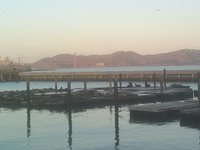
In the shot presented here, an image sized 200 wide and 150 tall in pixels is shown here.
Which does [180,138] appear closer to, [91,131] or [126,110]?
[91,131]

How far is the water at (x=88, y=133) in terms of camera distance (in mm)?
24469

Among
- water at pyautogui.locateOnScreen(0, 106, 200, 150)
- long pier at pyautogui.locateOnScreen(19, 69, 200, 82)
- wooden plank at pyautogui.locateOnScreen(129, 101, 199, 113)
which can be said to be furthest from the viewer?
long pier at pyautogui.locateOnScreen(19, 69, 200, 82)

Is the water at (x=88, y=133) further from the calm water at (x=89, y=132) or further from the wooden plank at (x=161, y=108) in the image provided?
the wooden plank at (x=161, y=108)

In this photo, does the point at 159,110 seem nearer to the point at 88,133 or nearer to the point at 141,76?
the point at 88,133

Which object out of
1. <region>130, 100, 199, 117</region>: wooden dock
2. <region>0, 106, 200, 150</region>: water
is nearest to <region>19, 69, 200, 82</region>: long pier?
<region>0, 106, 200, 150</region>: water

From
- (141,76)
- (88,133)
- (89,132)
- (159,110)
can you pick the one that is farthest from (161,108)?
(141,76)

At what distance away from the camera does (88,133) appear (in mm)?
28547

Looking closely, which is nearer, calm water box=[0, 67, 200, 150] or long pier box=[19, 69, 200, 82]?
calm water box=[0, 67, 200, 150]

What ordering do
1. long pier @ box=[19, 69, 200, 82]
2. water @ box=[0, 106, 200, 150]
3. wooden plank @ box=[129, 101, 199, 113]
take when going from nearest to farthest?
water @ box=[0, 106, 200, 150] < wooden plank @ box=[129, 101, 199, 113] < long pier @ box=[19, 69, 200, 82]

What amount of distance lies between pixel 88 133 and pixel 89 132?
1.29 ft

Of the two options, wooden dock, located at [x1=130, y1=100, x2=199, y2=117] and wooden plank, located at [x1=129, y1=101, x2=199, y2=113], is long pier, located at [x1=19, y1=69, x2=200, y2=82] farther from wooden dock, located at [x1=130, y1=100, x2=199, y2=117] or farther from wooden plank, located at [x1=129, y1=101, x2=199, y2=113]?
wooden dock, located at [x1=130, y1=100, x2=199, y2=117]

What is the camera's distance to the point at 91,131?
96.3 ft

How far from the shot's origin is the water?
80.3 ft

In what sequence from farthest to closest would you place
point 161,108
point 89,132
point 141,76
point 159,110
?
point 141,76
point 161,108
point 159,110
point 89,132
